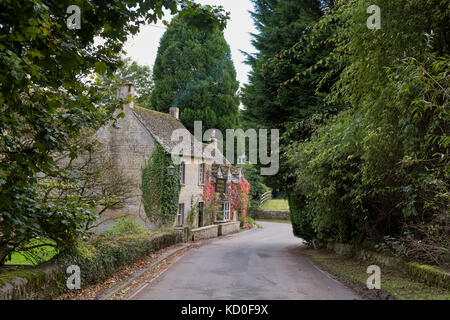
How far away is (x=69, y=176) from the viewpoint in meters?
6.32

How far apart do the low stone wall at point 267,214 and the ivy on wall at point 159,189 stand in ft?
90.2

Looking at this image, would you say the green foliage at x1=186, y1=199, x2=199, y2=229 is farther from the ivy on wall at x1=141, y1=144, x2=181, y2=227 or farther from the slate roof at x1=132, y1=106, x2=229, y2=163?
the slate roof at x1=132, y1=106, x2=229, y2=163

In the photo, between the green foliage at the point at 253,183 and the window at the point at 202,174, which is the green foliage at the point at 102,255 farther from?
the green foliage at the point at 253,183

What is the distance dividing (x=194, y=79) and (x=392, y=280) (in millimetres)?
31519

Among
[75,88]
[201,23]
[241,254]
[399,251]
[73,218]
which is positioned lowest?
[241,254]

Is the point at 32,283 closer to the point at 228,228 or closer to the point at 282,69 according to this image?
the point at 282,69

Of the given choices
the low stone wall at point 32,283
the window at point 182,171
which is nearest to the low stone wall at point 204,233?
the window at point 182,171

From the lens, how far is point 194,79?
37.9 meters

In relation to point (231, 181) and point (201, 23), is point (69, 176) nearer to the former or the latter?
point (201, 23)

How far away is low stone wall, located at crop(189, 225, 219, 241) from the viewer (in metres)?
23.6

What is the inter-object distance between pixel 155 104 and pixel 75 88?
109ft

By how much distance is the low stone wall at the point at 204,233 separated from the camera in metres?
23.6

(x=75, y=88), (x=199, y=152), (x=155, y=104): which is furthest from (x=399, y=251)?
(x=155, y=104)

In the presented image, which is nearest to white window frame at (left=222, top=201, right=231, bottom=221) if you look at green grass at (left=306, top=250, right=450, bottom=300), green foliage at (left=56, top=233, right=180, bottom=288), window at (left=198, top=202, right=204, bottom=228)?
window at (left=198, top=202, right=204, bottom=228)
